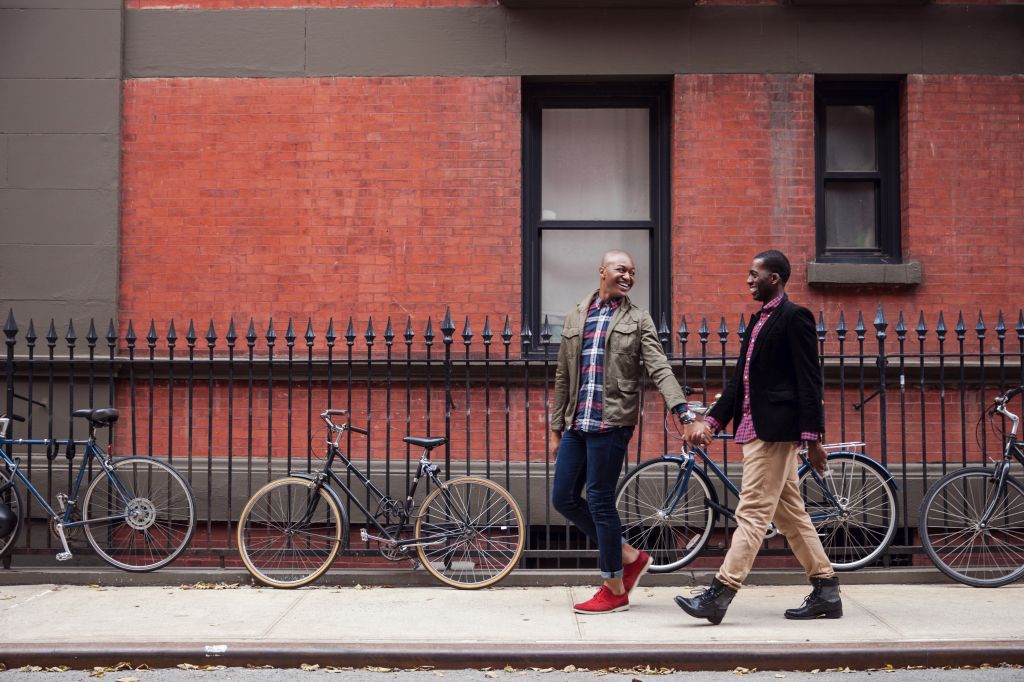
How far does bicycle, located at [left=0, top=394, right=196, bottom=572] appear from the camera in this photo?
7.58 metres

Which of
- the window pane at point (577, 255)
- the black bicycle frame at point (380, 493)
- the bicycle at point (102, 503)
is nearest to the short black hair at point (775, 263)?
the black bicycle frame at point (380, 493)

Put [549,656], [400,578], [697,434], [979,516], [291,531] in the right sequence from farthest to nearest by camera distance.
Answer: [400,578]
[979,516]
[291,531]
[697,434]
[549,656]

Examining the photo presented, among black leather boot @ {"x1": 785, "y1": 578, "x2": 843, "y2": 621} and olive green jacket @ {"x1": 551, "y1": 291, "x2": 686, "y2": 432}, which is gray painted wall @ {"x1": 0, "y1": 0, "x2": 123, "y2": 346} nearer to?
olive green jacket @ {"x1": 551, "y1": 291, "x2": 686, "y2": 432}

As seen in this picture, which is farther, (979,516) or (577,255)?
(577,255)

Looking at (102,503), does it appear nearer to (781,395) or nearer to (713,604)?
(713,604)

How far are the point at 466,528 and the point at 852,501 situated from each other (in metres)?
2.78

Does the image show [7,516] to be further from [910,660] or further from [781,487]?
[910,660]

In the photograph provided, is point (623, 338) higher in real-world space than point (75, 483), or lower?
higher

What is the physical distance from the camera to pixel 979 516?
7.56m

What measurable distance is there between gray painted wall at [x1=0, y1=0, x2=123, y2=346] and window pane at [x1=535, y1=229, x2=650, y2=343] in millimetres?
3652

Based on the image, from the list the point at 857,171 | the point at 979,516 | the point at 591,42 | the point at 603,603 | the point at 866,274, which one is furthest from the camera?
the point at 857,171

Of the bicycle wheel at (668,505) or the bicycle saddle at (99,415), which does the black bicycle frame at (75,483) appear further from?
the bicycle wheel at (668,505)

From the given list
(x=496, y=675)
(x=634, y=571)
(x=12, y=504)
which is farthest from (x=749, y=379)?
(x=12, y=504)

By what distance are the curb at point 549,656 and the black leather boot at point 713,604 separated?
40 centimetres
